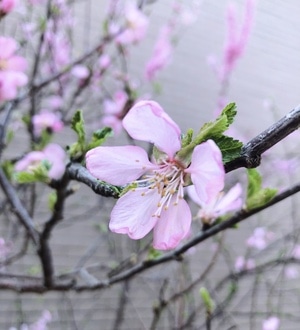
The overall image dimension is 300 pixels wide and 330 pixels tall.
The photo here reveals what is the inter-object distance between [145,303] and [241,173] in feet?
3.76

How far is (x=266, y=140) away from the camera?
281 mm

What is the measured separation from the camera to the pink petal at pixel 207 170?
0.89 ft

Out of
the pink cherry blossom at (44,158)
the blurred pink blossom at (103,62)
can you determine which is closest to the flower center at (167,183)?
the pink cherry blossom at (44,158)

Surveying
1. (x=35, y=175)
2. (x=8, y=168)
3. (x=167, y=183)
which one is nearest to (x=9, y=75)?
(x=8, y=168)

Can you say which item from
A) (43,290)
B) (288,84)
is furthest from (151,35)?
(43,290)

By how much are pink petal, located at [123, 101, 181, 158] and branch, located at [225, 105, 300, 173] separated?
0.14ft

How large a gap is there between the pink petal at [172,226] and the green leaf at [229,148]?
6cm

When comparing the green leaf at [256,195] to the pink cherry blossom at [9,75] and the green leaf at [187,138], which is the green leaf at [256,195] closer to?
the green leaf at [187,138]

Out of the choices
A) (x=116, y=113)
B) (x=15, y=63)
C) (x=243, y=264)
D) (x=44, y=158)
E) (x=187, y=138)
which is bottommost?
(x=243, y=264)

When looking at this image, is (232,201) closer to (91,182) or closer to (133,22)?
(91,182)

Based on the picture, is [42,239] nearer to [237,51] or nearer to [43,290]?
[43,290]

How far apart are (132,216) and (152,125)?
0.22 feet

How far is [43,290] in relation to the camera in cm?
80

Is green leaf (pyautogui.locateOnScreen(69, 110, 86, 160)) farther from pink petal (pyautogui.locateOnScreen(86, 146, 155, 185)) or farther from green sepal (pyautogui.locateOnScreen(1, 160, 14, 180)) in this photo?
green sepal (pyautogui.locateOnScreen(1, 160, 14, 180))
